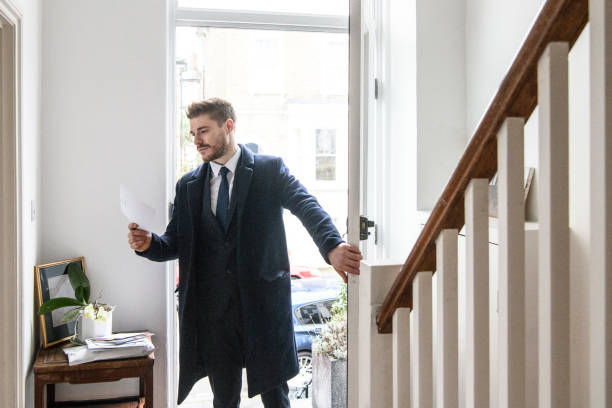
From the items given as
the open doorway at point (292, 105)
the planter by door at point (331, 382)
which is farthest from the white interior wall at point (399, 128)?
the planter by door at point (331, 382)

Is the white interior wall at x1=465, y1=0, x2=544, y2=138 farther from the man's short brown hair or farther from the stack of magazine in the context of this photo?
the stack of magazine

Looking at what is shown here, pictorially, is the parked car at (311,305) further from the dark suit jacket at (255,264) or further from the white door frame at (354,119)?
the white door frame at (354,119)

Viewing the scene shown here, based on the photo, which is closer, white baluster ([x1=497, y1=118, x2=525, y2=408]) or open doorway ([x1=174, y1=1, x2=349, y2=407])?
white baluster ([x1=497, y1=118, x2=525, y2=408])

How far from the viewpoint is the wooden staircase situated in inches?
27.1

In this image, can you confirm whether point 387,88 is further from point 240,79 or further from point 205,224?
point 205,224

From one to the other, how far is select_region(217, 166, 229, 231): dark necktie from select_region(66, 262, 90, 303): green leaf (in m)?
0.76

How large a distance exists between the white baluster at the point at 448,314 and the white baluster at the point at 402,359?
0.53 ft

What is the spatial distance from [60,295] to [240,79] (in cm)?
138

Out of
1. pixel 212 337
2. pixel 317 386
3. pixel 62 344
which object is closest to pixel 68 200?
pixel 62 344

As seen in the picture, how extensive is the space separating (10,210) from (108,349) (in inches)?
27.0

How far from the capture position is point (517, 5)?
202 cm

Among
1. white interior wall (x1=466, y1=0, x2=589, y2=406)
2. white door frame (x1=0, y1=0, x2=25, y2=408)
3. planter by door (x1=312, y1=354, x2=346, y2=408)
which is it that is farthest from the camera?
planter by door (x1=312, y1=354, x2=346, y2=408)

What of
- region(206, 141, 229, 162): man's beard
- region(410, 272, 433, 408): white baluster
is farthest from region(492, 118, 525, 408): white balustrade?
region(206, 141, 229, 162): man's beard

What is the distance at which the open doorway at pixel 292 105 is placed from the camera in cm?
270
